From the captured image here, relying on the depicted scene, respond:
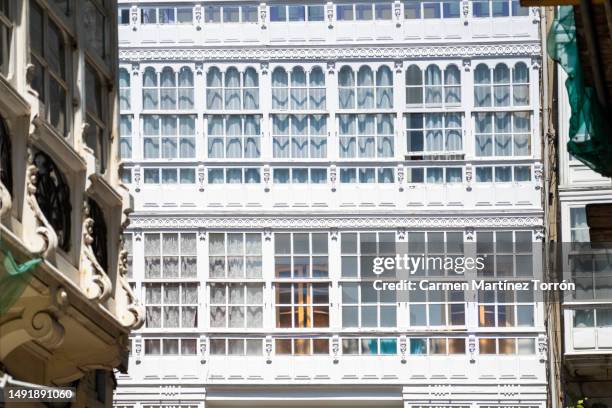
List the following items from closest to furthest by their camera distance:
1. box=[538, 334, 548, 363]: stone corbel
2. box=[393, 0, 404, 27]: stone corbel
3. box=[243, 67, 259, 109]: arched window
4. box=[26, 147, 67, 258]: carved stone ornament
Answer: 1. box=[26, 147, 67, 258]: carved stone ornament
2. box=[538, 334, 548, 363]: stone corbel
3. box=[243, 67, 259, 109]: arched window
4. box=[393, 0, 404, 27]: stone corbel

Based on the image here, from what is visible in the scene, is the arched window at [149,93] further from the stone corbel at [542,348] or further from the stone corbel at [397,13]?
the stone corbel at [542,348]

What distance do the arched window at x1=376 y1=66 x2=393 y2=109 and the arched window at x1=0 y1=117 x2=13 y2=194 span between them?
2304cm

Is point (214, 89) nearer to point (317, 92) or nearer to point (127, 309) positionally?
point (317, 92)

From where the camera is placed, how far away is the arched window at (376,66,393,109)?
1601 inches

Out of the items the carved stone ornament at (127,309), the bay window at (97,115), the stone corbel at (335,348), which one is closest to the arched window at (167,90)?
the stone corbel at (335,348)

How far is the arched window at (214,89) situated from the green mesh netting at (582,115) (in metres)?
23.6

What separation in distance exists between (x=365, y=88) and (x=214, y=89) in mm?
3093

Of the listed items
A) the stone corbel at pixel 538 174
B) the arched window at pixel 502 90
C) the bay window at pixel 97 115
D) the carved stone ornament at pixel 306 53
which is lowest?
the bay window at pixel 97 115

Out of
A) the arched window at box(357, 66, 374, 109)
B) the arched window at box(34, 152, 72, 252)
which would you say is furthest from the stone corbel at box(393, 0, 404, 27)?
the arched window at box(34, 152, 72, 252)

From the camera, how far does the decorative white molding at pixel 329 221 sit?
40.0 m

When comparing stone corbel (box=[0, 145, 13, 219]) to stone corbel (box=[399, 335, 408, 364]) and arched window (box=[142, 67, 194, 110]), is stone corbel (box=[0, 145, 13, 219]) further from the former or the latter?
arched window (box=[142, 67, 194, 110])

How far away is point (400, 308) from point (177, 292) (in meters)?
4.50

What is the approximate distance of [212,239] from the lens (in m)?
40.3

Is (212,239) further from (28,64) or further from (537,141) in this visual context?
(28,64)
